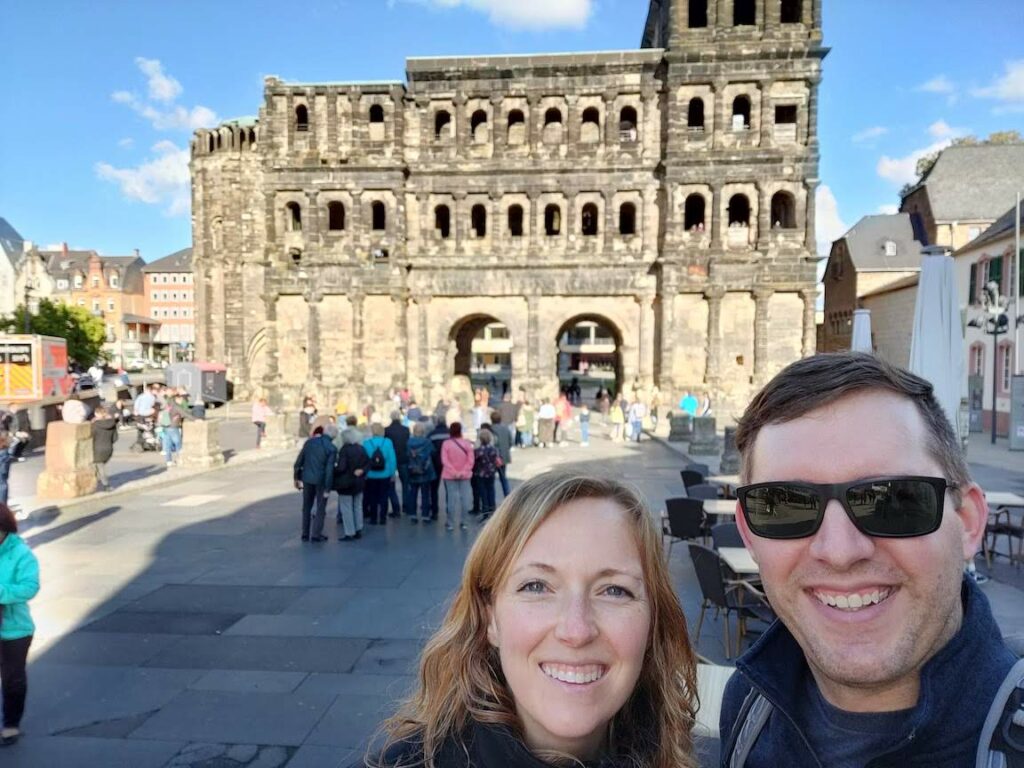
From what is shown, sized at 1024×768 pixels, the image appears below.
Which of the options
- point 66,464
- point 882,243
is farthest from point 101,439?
point 882,243

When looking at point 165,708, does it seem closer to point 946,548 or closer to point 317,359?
point 946,548

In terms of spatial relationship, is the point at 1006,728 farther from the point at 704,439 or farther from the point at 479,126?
the point at 479,126

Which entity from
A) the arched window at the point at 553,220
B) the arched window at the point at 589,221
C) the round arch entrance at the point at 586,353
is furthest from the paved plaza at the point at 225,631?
the round arch entrance at the point at 586,353

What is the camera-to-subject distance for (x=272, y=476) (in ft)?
50.7

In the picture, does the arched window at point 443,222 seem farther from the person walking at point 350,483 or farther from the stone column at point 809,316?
the person walking at point 350,483

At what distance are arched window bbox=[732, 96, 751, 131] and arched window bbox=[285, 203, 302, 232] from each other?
20534mm

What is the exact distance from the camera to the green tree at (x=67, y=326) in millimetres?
42625

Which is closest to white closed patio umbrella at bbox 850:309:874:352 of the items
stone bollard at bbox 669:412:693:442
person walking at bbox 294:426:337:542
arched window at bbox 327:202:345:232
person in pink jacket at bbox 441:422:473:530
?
person in pink jacket at bbox 441:422:473:530

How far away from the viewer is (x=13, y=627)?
14.8 ft

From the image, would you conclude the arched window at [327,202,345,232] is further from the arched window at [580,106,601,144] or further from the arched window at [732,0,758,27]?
the arched window at [732,0,758,27]

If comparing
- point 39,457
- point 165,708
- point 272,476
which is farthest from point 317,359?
point 165,708

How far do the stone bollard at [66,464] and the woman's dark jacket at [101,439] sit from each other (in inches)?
12.9

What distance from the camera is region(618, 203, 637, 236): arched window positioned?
105 feet

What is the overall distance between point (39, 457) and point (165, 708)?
53.2 ft
